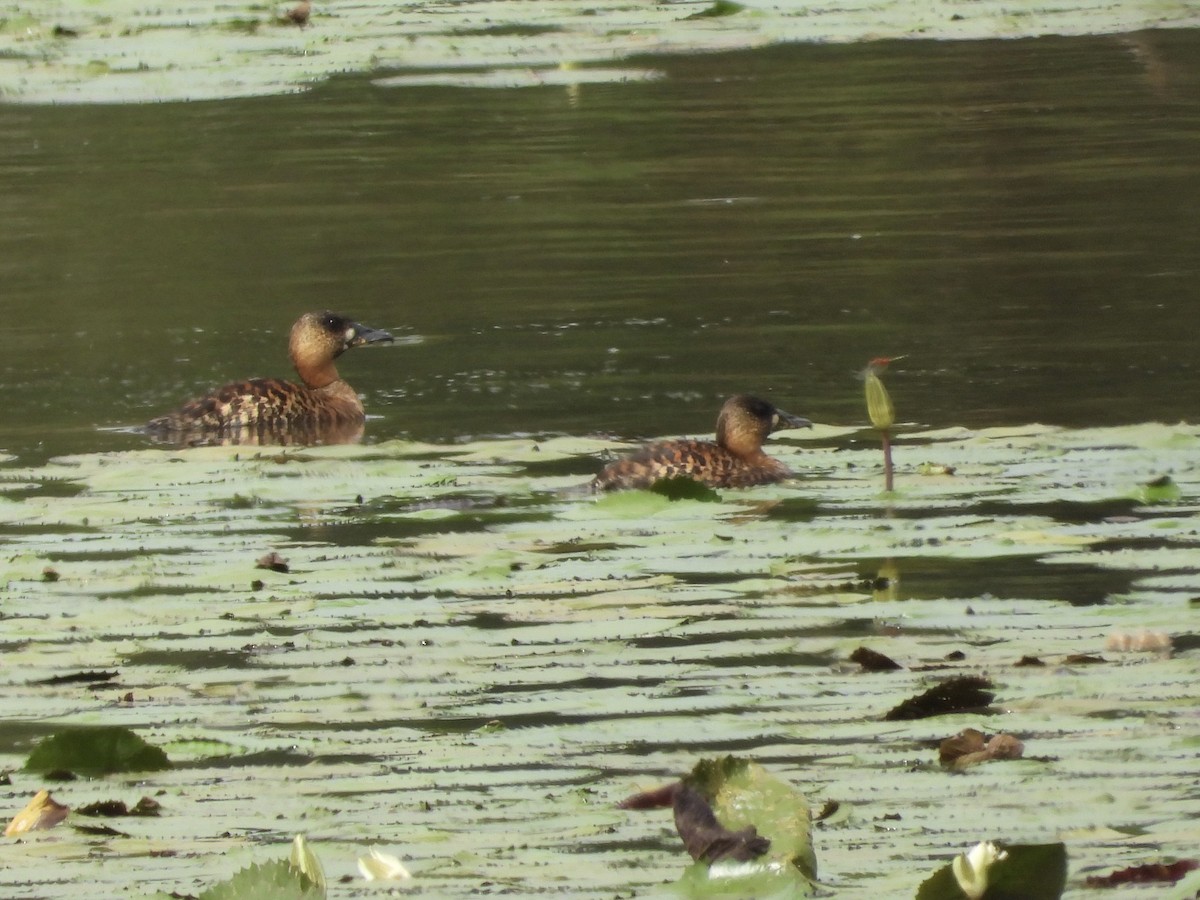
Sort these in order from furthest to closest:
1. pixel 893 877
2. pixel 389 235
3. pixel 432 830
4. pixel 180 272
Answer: pixel 389 235
pixel 180 272
pixel 432 830
pixel 893 877

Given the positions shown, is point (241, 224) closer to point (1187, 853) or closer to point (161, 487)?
point (161, 487)

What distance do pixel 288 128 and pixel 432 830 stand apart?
1456 centimetres

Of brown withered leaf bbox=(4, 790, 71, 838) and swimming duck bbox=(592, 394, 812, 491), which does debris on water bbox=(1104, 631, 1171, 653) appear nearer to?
brown withered leaf bbox=(4, 790, 71, 838)

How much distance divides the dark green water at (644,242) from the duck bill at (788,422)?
0.43 m

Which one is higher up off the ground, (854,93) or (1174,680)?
(854,93)

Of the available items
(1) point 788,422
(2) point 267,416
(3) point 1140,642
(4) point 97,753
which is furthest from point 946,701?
A: (2) point 267,416

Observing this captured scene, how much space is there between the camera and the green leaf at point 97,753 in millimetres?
5238

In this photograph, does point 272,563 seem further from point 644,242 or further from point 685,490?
point 644,242

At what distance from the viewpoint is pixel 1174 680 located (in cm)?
549

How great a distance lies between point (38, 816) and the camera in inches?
194

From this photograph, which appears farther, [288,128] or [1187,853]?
[288,128]

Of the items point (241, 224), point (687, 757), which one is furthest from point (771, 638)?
point (241, 224)

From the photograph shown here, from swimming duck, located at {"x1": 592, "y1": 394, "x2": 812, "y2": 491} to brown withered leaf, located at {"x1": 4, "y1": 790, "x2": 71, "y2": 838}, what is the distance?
319 cm

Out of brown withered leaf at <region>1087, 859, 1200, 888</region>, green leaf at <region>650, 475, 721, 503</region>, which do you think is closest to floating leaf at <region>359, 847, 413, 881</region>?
brown withered leaf at <region>1087, 859, 1200, 888</region>
